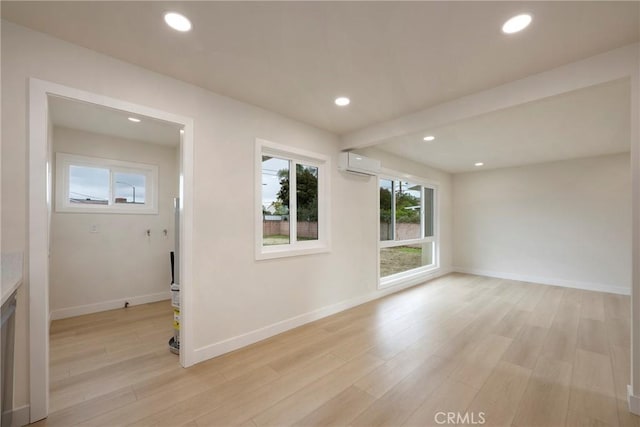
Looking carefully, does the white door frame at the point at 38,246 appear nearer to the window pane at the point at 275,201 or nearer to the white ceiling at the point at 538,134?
the window pane at the point at 275,201

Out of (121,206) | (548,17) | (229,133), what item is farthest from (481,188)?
(121,206)

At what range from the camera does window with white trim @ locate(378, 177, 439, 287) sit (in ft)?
16.3

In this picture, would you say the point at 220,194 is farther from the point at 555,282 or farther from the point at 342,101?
the point at 555,282

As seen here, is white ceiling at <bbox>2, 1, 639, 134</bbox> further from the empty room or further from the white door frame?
the white door frame

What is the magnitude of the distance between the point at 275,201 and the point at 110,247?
8.79ft

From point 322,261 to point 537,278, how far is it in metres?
4.97

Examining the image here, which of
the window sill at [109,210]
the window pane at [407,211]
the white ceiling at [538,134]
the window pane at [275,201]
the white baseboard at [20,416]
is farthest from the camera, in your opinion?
the window pane at [407,211]

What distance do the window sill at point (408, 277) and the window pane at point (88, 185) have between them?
451 centimetres

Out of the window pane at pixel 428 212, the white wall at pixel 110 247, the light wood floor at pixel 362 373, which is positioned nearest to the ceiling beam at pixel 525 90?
the light wood floor at pixel 362 373

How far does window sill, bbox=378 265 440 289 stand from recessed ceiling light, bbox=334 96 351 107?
2960 mm

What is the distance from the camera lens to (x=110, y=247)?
3975 mm

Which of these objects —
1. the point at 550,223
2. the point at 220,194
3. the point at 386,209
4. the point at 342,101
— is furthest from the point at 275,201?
the point at 550,223

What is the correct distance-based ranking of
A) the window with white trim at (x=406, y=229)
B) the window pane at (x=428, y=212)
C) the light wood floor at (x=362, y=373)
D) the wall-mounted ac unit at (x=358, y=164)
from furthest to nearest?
1. the window pane at (x=428, y=212)
2. the window with white trim at (x=406, y=229)
3. the wall-mounted ac unit at (x=358, y=164)
4. the light wood floor at (x=362, y=373)

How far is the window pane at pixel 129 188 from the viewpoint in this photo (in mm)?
4113
